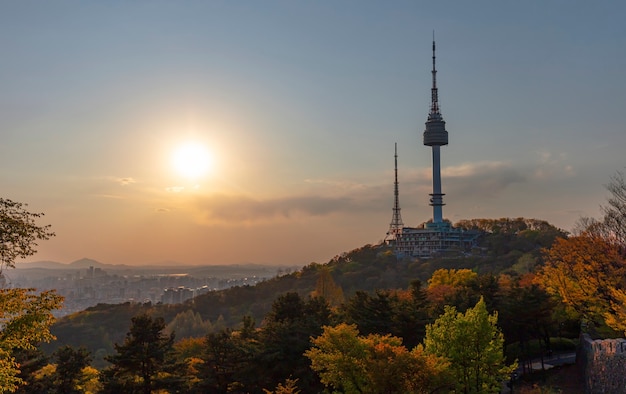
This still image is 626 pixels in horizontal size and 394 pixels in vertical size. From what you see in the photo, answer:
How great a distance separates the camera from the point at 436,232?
5989 inches

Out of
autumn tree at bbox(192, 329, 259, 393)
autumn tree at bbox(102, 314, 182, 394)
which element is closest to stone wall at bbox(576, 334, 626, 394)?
autumn tree at bbox(192, 329, 259, 393)

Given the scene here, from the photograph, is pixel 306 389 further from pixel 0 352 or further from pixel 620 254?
pixel 620 254

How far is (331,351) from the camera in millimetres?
25859

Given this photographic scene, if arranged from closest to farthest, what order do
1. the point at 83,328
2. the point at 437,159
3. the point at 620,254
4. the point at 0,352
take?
the point at 0,352 < the point at 620,254 < the point at 83,328 < the point at 437,159

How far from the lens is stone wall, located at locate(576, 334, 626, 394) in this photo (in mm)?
23422

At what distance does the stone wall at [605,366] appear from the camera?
23.4 meters

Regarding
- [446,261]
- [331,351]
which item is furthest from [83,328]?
[331,351]

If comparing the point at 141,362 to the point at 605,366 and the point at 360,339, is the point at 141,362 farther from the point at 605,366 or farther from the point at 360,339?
the point at 605,366

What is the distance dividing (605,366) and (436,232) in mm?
127878

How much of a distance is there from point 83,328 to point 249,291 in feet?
133

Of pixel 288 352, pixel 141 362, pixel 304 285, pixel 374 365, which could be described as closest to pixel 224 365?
pixel 288 352

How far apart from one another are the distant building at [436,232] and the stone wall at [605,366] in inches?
4707

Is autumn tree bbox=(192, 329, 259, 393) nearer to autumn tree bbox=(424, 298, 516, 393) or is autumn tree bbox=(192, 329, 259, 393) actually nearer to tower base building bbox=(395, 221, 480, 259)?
autumn tree bbox=(424, 298, 516, 393)

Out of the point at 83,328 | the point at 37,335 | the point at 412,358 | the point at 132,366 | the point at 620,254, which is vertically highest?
the point at 620,254
